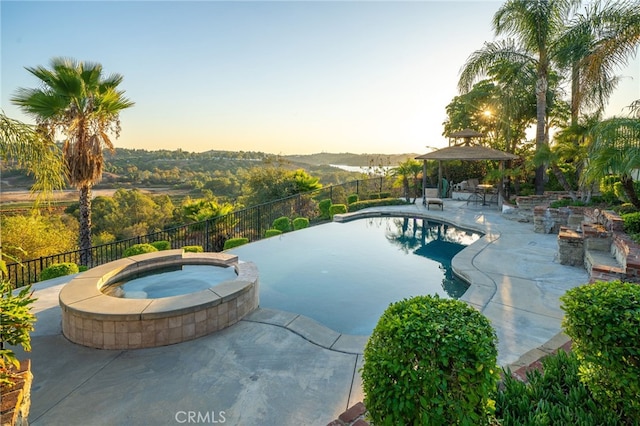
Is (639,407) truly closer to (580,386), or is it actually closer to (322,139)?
(580,386)

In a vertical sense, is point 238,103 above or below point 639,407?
above

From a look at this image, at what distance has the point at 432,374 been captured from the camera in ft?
5.59

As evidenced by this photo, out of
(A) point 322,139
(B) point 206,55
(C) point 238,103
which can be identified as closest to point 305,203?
(B) point 206,55

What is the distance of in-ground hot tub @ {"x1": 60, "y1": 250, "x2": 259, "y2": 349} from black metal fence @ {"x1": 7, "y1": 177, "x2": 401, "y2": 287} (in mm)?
3514

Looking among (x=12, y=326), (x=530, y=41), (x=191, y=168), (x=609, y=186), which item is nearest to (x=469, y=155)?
(x=530, y=41)

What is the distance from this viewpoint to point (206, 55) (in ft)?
39.8

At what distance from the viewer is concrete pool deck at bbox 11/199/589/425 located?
274 centimetres

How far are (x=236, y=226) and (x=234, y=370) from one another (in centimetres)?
975

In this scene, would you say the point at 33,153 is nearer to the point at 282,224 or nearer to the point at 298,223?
the point at 282,224

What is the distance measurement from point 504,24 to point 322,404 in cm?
1600

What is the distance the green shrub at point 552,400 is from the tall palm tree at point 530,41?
1175 cm

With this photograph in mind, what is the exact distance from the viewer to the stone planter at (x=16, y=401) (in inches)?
73.2

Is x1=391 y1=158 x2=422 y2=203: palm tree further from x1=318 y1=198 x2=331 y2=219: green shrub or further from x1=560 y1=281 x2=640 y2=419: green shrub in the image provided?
x1=560 y1=281 x2=640 y2=419: green shrub

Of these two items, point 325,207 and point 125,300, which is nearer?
point 125,300
